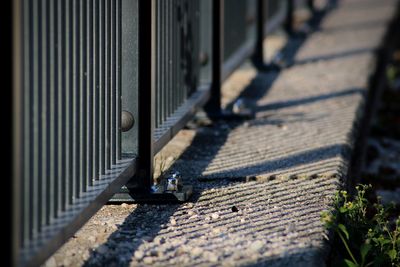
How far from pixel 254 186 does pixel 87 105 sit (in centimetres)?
114

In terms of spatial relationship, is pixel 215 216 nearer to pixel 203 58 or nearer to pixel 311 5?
pixel 203 58

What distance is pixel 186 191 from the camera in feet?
14.8

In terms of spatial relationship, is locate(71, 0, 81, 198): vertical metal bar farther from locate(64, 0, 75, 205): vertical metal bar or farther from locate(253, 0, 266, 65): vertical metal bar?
locate(253, 0, 266, 65): vertical metal bar

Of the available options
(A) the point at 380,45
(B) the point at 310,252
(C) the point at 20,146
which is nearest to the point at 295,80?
(A) the point at 380,45

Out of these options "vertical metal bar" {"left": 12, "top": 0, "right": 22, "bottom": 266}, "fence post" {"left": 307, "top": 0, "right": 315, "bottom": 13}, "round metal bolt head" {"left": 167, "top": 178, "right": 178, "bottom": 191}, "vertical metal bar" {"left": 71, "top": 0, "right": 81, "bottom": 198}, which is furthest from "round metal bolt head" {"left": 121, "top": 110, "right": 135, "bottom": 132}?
"fence post" {"left": 307, "top": 0, "right": 315, "bottom": 13}

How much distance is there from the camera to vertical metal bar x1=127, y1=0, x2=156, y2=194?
14.6 ft

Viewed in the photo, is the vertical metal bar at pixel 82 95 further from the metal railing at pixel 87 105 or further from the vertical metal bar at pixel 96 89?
the vertical metal bar at pixel 96 89

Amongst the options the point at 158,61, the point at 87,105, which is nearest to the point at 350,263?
the point at 87,105

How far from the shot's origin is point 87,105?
3.86 meters

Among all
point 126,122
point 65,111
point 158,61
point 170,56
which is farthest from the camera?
point 170,56

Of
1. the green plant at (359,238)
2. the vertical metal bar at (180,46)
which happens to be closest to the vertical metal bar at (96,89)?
the green plant at (359,238)

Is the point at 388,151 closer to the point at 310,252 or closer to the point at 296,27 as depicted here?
the point at 310,252

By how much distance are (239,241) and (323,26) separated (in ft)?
24.8

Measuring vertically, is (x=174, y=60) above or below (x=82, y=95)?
below
